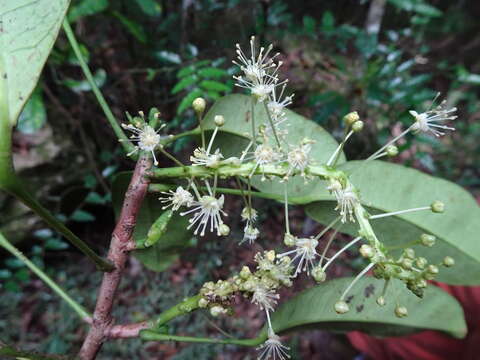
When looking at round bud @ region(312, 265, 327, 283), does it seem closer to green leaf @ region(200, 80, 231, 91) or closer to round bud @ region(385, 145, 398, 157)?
round bud @ region(385, 145, 398, 157)

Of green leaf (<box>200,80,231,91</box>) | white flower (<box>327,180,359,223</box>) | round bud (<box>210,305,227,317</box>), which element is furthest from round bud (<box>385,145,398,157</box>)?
green leaf (<box>200,80,231,91</box>)

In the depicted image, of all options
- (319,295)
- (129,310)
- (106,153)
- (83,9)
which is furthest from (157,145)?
(129,310)

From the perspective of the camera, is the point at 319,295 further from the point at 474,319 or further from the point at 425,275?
A: the point at 474,319

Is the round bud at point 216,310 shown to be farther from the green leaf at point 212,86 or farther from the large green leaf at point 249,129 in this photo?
the green leaf at point 212,86

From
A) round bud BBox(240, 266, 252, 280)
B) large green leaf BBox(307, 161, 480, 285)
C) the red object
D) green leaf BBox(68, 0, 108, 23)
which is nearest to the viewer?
round bud BBox(240, 266, 252, 280)

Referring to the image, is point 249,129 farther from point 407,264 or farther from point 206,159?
point 407,264

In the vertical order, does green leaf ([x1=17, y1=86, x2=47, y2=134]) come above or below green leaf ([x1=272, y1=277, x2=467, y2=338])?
above

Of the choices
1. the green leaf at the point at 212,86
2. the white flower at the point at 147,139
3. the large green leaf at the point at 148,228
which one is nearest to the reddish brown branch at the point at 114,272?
the white flower at the point at 147,139
